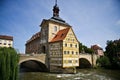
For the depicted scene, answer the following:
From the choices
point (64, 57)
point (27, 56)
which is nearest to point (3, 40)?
point (27, 56)

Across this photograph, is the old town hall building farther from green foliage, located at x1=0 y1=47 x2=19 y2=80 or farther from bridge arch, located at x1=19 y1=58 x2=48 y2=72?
green foliage, located at x1=0 y1=47 x2=19 y2=80

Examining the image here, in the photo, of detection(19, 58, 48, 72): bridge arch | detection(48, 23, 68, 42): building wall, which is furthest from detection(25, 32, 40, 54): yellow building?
detection(48, 23, 68, 42): building wall

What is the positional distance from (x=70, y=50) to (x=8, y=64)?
49.4ft

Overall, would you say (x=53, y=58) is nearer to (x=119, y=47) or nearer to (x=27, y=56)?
(x=27, y=56)

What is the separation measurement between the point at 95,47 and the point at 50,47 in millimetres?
38438

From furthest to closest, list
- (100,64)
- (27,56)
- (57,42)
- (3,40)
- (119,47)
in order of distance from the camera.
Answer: (3,40) < (100,64) < (119,47) < (57,42) < (27,56)

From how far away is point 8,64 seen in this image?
8.10 metres

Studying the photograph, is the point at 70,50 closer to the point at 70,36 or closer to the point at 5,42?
the point at 70,36

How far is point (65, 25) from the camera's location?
26859 mm

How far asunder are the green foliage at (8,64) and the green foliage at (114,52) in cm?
2661

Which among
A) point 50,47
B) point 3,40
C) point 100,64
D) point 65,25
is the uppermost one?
point 65,25

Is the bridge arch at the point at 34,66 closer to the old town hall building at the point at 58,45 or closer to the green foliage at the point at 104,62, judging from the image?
the old town hall building at the point at 58,45

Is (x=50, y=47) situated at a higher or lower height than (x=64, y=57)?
higher

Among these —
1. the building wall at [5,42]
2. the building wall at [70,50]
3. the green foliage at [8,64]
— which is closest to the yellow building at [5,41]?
the building wall at [5,42]
